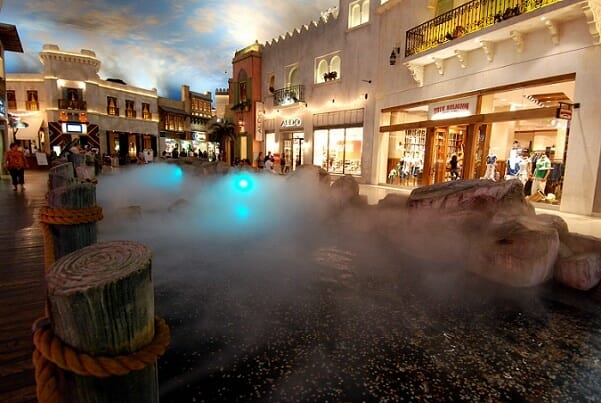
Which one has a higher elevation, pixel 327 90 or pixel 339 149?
pixel 327 90

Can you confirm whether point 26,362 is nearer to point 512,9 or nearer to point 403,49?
point 512,9

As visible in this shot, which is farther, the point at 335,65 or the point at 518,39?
the point at 335,65

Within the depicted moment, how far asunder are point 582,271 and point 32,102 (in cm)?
3907

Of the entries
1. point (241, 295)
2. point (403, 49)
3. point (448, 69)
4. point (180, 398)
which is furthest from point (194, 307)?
point (403, 49)

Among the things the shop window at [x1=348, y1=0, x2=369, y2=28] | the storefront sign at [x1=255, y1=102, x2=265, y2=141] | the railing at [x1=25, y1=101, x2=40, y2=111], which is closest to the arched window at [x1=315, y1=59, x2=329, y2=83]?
the shop window at [x1=348, y1=0, x2=369, y2=28]

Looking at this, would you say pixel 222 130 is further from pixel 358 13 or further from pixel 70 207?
pixel 70 207

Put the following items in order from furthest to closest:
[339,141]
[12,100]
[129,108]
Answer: [129,108]
[12,100]
[339,141]

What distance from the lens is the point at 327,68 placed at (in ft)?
63.9

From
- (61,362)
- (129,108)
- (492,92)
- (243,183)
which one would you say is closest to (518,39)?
(492,92)

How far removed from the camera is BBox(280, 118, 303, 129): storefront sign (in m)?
21.0

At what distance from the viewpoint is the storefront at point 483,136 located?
9891 mm

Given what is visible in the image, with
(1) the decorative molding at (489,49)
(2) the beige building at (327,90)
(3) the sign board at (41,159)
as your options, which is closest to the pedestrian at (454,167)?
(1) the decorative molding at (489,49)

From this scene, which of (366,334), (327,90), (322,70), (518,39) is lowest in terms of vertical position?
(366,334)

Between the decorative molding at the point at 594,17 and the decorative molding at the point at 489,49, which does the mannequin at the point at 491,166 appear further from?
the decorative molding at the point at 594,17
